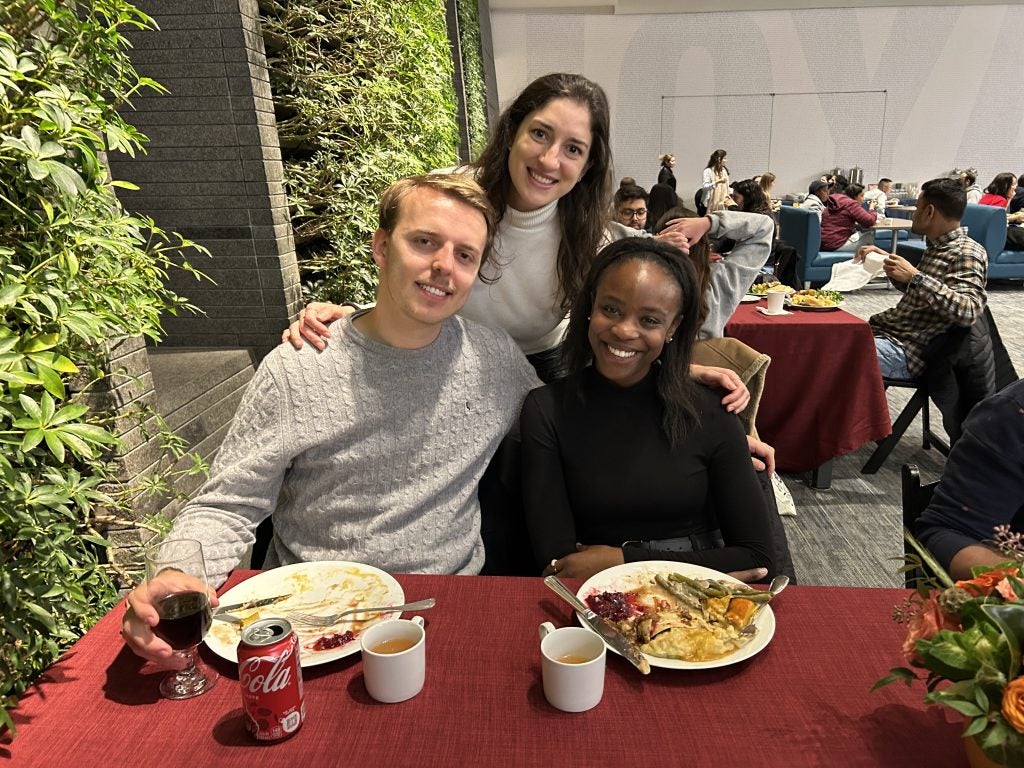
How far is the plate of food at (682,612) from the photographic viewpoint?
979 millimetres

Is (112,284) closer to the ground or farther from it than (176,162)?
closer to the ground

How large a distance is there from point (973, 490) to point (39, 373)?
66.1 inches

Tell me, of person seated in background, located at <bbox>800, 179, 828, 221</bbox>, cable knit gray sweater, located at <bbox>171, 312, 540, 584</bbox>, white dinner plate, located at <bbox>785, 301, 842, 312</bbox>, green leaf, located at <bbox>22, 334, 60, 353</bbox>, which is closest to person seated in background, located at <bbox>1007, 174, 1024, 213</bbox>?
person seated in background, located at <bbox>800, 179, 828, 221</bbox>

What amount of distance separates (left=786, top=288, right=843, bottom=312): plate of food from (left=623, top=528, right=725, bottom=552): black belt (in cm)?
243

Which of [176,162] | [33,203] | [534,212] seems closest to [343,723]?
[33,203]

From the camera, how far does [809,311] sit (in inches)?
142

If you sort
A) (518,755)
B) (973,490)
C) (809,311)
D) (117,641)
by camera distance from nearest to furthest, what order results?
(518,755), (117,641), (973,490), (809,311)

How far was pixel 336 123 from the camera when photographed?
3316 mm

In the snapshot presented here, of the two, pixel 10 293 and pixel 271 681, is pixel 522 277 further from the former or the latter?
pixel 271 681

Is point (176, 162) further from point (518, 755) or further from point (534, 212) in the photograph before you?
point (518, 755)

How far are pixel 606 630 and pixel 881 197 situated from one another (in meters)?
11.2

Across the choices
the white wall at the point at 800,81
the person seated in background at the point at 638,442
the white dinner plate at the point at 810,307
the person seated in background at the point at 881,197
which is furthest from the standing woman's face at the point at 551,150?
the white wall at the point at 800,81

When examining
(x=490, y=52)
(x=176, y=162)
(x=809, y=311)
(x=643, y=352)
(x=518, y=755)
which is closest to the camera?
(x=518, y=755)

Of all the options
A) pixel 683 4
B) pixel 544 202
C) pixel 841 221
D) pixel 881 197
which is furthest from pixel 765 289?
pixel 683 4
